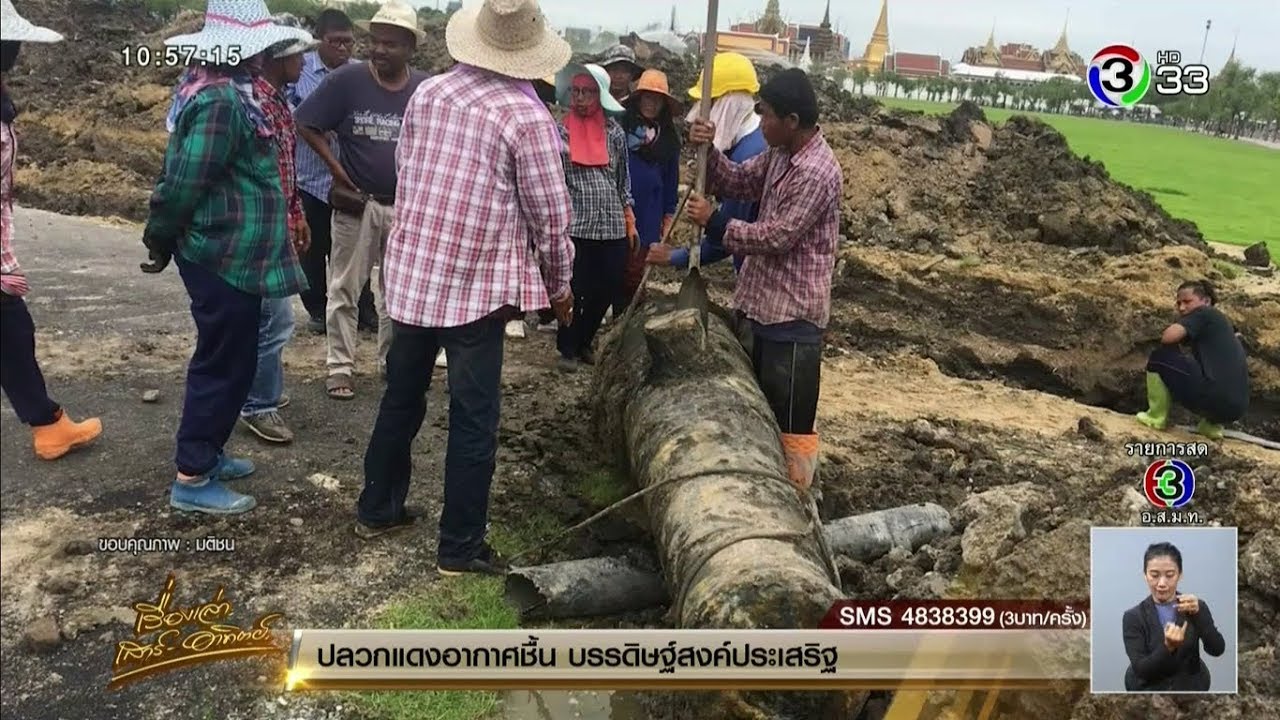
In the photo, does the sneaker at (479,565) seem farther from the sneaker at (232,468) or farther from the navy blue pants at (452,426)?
the sneaker at (232,468)

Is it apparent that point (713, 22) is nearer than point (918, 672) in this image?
No

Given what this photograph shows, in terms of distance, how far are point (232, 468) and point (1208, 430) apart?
10.4 feet

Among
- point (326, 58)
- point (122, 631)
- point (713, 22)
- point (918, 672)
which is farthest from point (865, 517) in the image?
point (326, 58)

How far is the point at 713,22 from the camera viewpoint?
2770mm

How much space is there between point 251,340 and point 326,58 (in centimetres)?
122

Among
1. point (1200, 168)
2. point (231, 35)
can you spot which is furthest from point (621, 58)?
point (1200, 168)

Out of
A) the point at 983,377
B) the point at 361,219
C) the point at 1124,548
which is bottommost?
the point at 983,377

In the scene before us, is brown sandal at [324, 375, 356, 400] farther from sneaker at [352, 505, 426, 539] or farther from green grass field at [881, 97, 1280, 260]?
green grass field at [881, 97, 1280, 260]

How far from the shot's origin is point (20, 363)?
2.05 m

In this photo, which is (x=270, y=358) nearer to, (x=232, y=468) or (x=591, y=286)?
(x=232, y=468)

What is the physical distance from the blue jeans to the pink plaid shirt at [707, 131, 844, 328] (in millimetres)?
1494

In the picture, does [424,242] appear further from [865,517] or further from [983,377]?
[983,377]

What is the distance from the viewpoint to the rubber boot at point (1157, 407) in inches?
120

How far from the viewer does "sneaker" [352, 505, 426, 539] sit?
2.90 metres
